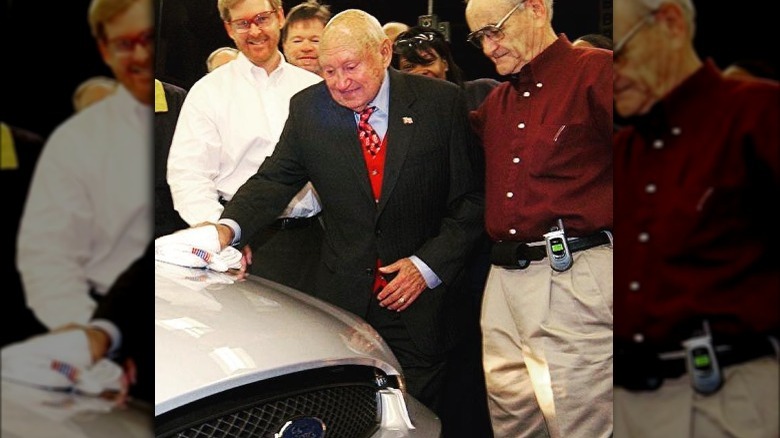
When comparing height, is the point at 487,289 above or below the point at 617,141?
below

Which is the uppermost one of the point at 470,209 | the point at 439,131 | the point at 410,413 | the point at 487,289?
the point at 439,131

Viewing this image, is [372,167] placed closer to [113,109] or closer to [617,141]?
[617,141]

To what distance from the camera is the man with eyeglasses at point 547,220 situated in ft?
5.67

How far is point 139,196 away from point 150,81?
0.14 metres

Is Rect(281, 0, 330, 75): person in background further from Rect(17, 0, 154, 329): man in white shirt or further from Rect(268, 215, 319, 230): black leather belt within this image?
Rect(17, 0, 154, 329): man in white shirt

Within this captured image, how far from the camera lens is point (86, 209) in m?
0.93

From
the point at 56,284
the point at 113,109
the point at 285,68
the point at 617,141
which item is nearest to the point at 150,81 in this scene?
the point at 113,109

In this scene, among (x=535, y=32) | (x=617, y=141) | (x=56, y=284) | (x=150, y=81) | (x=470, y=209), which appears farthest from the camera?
(x=470, y=209)

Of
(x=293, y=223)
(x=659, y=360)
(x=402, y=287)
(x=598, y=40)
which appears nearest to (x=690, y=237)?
(x=659, y=360)

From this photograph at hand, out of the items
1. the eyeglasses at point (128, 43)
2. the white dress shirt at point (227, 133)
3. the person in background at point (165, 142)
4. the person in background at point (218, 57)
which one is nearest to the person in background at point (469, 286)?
the white dress shirt at point (227, 133)

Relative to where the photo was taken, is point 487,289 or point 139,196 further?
point 487,289

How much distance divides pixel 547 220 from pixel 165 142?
0.89 metres

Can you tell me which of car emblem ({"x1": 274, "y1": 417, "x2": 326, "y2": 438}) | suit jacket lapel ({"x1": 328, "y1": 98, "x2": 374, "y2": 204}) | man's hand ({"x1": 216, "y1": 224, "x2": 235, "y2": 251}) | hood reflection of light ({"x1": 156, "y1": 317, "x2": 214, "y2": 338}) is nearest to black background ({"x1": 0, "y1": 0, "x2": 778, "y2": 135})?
suit jacket lapel ({"x1": 328, "y1": 98, "x2": 374, "y2": 204})

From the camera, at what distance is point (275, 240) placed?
77.9 inches
